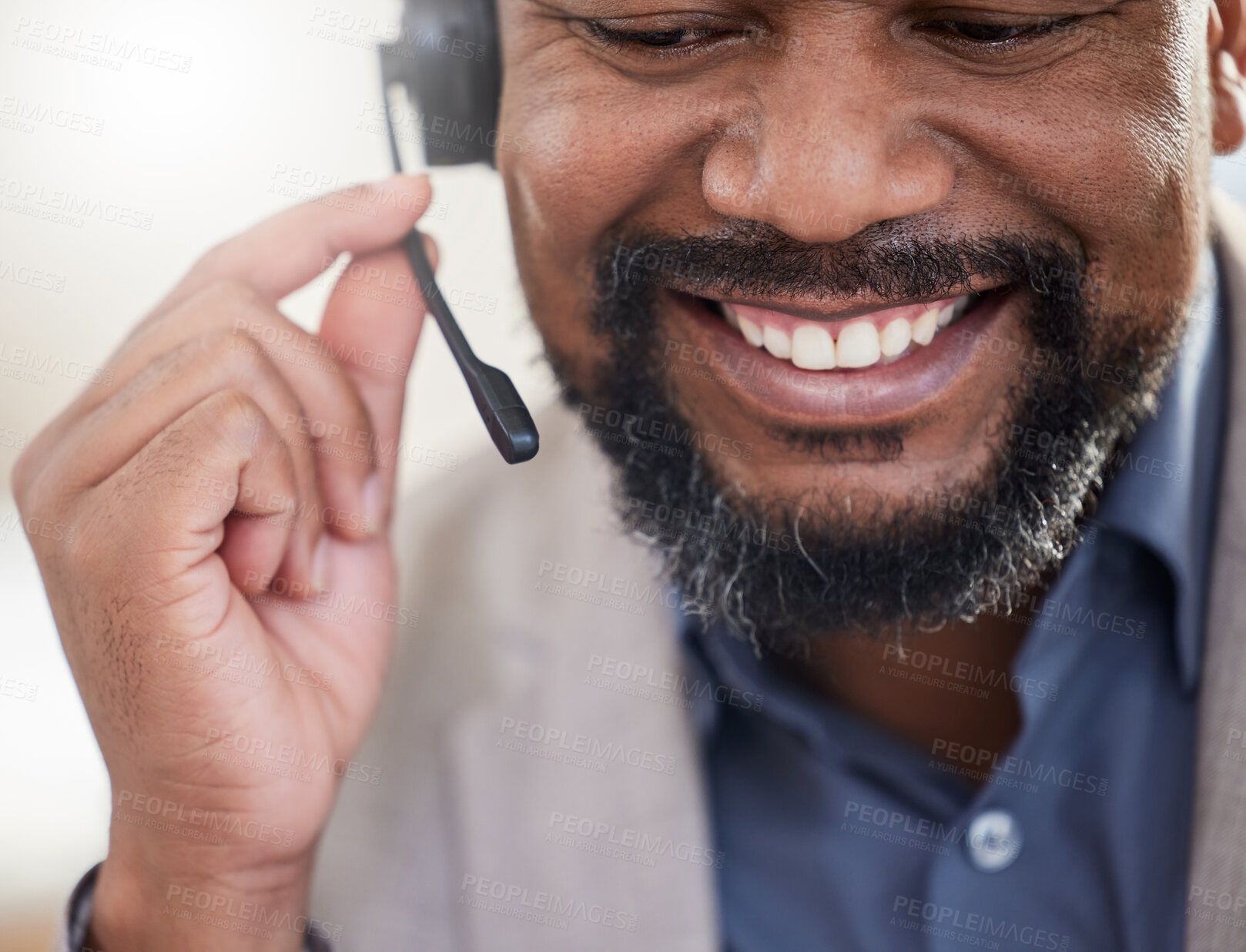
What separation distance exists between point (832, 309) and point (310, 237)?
54cm

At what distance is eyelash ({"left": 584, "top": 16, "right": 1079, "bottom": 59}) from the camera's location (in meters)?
0.85

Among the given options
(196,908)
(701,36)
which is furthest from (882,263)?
(196,908)

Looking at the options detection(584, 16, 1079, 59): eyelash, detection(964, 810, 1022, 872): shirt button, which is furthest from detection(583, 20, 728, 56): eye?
detection(964, 810, 1022, 872): shirt button

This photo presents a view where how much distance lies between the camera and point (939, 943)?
1099mm

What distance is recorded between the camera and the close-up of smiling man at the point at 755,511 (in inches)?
35.8

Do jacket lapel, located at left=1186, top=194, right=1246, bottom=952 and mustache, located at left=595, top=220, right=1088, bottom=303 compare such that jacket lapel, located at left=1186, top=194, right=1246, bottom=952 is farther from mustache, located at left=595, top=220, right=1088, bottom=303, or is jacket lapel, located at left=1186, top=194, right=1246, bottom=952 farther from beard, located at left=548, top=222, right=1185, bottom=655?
mustache, located at left=595, top=220, right=1088, bottom=303

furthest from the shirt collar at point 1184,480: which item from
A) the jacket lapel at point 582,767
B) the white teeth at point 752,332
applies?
the jacket lapel at point 582,767

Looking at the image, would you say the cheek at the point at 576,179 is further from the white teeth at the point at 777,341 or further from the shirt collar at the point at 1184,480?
the shirt collar at the point at 1184,480

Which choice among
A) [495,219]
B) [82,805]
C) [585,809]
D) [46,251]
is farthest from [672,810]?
[82,805]

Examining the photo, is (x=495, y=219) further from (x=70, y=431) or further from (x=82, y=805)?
(x=82, y=805)

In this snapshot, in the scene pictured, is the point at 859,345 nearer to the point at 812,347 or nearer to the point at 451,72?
the point at 812,347

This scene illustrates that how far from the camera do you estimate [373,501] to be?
3.76 ft

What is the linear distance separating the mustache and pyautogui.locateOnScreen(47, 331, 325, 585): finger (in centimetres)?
44

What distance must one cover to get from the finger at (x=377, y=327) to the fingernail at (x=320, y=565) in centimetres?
13
